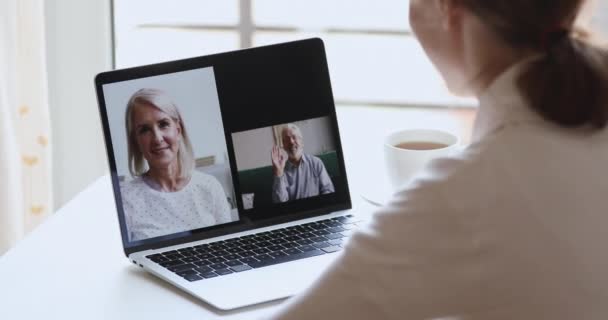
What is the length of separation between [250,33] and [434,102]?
364 mm

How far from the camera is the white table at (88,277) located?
1.05 m

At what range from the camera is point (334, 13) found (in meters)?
1.76

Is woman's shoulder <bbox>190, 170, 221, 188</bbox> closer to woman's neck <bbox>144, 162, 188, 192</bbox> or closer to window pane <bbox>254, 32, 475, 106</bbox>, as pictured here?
woman's neck <bbox>144, 162, 188, 192</bbox>

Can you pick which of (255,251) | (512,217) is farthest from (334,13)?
(512,217)

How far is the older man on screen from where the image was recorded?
4.12ft

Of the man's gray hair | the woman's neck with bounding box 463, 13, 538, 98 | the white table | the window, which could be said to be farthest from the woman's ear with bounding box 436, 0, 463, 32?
the window

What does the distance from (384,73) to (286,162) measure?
600mm

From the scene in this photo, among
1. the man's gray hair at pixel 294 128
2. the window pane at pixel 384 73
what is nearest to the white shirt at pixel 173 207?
the man's gray hair at pixel 294 128

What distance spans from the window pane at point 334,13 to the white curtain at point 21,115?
40 cm

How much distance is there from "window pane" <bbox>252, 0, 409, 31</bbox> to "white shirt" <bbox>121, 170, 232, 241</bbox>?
61cm

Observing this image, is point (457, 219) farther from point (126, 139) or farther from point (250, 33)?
point (250, 33)

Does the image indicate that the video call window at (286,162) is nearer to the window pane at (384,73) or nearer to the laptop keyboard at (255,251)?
the laptop keyboard at (255,251)

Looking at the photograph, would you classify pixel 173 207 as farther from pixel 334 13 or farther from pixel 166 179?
pixel 334 13

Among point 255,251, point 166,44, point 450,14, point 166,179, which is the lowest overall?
point 255,251
